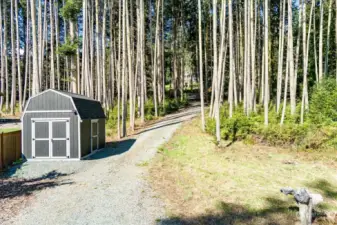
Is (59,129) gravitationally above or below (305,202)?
above

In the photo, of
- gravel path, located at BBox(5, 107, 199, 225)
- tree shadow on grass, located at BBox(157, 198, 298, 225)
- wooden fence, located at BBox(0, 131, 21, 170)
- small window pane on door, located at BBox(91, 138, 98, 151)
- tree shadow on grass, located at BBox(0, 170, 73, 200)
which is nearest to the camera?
tree shadow on grass, located at BBox(157, 198, 298, 225)

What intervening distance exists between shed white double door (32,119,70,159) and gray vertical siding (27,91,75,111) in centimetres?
50

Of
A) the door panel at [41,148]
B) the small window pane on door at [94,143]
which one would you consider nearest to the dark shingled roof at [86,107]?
the small window pane on door at [94,143]

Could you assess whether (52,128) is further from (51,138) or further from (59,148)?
(59,148)

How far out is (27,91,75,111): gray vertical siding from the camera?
9461 millimetres

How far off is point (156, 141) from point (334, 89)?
8721mm

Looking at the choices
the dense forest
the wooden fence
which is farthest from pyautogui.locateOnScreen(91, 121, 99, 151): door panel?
the wooden fence

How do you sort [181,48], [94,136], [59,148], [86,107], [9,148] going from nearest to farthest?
[9,148] → [59,148] → [86,107] → [94,136] → [181,48]

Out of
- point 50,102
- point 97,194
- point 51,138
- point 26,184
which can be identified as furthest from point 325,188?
point 50,102

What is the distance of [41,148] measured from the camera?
9477 mm

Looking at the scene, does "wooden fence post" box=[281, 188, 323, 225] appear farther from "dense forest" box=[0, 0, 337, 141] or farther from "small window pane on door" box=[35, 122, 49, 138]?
"small window pane on door" box=[35, 122, 49, 138]

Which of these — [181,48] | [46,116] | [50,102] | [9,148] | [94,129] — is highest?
[181,48]

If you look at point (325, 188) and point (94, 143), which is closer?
point (325, 188)

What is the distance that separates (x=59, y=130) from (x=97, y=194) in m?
4.58
